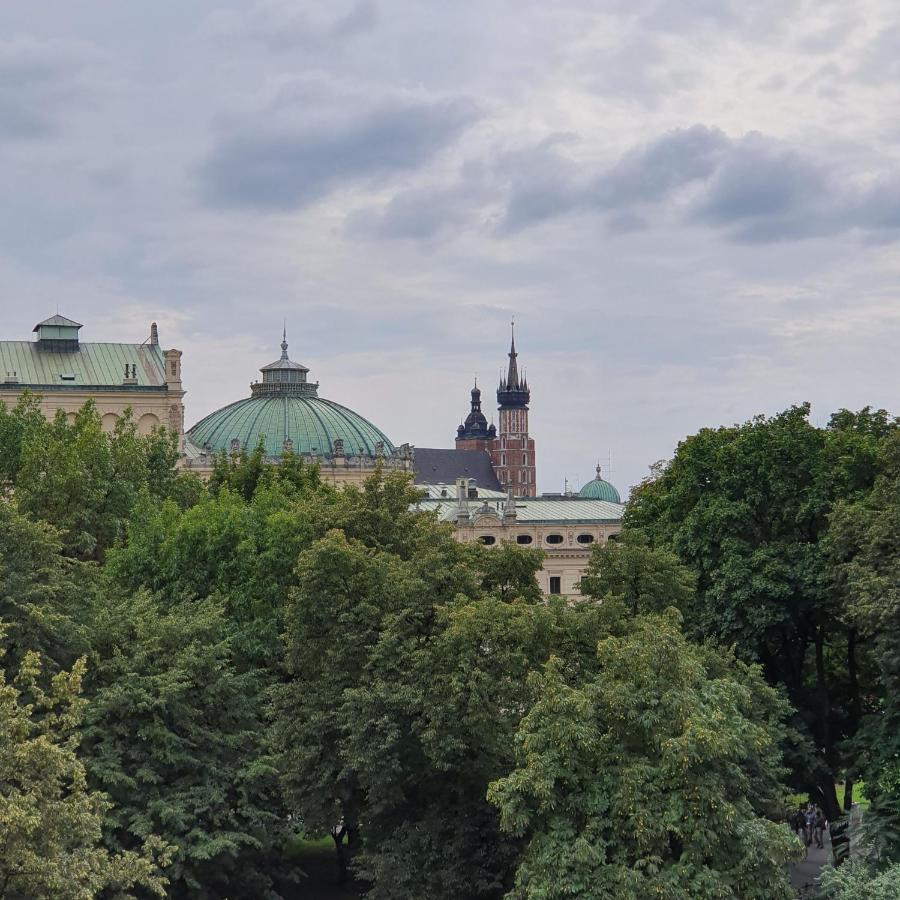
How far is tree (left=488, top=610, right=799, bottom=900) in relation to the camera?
33.8m

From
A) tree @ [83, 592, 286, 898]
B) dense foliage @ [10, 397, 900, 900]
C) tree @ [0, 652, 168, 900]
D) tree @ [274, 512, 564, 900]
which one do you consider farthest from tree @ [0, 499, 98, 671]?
tree @ [0, 652, 168, 900]

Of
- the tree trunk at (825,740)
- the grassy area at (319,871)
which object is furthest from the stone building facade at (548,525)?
the tree trunk at (825,740)

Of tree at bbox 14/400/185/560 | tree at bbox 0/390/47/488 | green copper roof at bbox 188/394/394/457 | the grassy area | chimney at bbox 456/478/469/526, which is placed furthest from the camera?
green copper roof at bbox 188/394/394/457

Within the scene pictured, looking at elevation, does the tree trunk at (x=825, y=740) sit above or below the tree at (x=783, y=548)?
below

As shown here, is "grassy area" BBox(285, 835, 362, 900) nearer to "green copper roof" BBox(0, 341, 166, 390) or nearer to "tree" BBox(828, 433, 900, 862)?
"tree" BBox(828, 433, 900, 862)

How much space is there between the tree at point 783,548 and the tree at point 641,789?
11.1m

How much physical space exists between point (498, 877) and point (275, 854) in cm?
904

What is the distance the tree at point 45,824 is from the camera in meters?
31.8

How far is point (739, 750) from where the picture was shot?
35.1 metres

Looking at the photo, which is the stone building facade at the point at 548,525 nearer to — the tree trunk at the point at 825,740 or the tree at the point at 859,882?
the tree trunk at the point at 825,740

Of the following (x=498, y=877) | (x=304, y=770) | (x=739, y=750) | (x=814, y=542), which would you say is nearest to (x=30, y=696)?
(x=304, y=770)

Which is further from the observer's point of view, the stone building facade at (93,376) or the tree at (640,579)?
the stone building facade at (93,376)

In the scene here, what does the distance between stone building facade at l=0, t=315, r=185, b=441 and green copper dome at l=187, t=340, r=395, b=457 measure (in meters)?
13.8

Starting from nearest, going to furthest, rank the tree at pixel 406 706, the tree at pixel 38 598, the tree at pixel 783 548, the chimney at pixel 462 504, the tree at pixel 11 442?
the tree at pixel 406 706 < the tree at pixel 38 598 < the tree at pixel 783 548 < the tree at pixel 11 442 < the chimney at pixel 462 504
